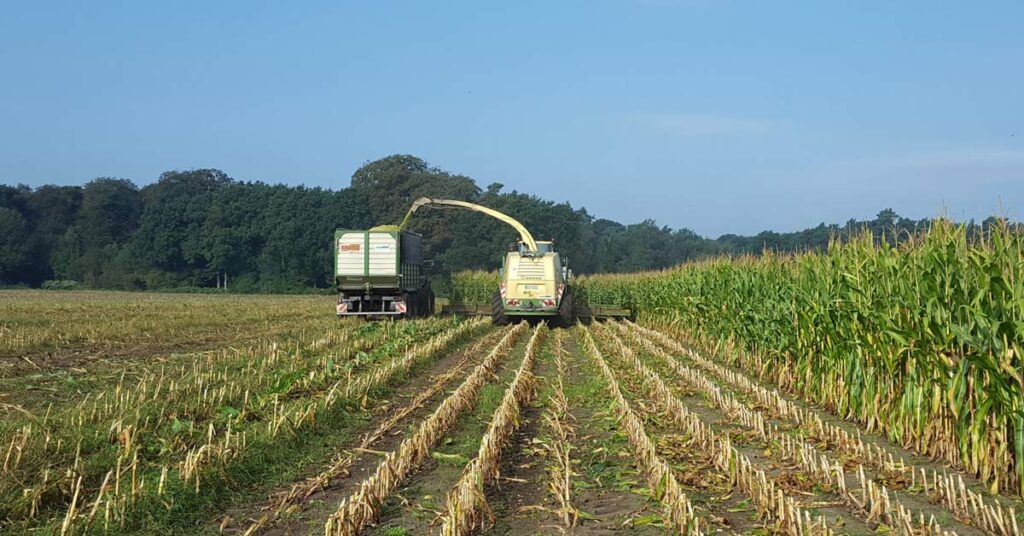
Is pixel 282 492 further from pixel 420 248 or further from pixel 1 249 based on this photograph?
pixel 1 249

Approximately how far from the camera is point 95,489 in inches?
285

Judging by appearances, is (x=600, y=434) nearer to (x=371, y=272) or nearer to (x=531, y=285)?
(x=371, y=272)

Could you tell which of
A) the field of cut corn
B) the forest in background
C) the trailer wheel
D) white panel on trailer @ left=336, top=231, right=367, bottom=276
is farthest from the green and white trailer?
the forest in background

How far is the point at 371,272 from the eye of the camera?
28.0m

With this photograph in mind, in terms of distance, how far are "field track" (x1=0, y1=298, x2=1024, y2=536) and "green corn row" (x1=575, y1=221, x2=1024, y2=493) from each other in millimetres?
398

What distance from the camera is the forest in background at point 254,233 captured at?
7512 cm

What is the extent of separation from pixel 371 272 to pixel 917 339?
20.9 m

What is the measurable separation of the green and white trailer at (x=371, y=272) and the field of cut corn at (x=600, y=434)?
1183cm

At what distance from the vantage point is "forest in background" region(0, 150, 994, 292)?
75125 mm

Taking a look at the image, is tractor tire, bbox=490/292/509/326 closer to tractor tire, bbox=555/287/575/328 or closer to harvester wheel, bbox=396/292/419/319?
tractor tire, bbox=555/287/575/328

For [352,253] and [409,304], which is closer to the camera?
[352,253]

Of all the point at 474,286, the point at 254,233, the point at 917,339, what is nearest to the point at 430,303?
the point at 474,286

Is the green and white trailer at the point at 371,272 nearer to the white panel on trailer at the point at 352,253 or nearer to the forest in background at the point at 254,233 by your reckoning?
the white panel on trailer at the point at 352,253

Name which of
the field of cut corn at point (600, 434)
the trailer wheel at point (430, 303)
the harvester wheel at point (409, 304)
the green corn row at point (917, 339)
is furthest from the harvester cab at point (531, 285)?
the green corn row at point (917, 339)
